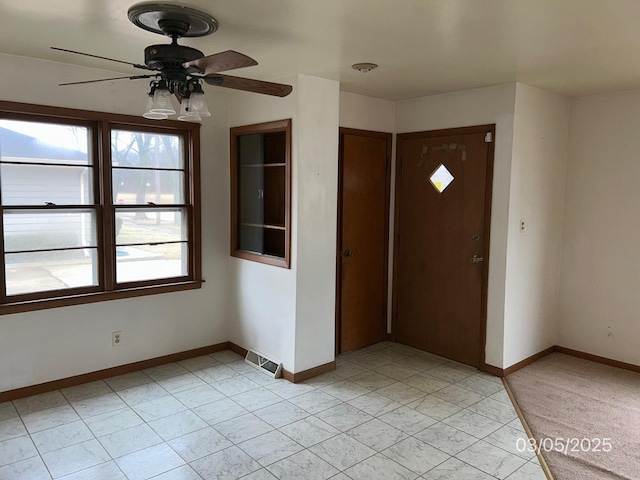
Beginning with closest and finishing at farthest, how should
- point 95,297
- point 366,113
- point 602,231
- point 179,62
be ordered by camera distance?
point 179,62 < point 95,297 < point 602,231 < point 366,113

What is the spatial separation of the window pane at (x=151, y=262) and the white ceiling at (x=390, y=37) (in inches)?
56.5

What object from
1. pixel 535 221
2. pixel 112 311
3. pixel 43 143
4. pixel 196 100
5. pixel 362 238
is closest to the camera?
pixel 196 100

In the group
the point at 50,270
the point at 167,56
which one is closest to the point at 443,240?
the point at 167,56

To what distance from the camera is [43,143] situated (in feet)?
11.6

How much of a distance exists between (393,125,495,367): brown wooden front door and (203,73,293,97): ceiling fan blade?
2.09m

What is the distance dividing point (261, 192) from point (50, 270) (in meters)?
1.73

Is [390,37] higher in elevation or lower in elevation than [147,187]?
higher

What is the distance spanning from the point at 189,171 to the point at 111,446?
227 cm

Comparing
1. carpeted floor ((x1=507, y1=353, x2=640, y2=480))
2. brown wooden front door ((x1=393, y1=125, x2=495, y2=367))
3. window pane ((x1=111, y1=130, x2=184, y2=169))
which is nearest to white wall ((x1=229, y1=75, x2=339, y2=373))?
window pane ((x1=111, y1=130, x2=184, y2=169))

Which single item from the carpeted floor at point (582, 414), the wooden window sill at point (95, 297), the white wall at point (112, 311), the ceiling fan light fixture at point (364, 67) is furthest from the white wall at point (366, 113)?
the carpeted floor at point (582, 414)

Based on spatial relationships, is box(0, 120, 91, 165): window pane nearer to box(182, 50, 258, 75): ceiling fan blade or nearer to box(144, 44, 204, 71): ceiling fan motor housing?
box(144, 44, 204, 71): ceiling fan motor housing

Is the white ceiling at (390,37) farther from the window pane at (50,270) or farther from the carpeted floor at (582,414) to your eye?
the carpeted floor at (582,414)

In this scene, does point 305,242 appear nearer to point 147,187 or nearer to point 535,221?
point 147,187

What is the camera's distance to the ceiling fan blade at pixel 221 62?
84.9 inches
